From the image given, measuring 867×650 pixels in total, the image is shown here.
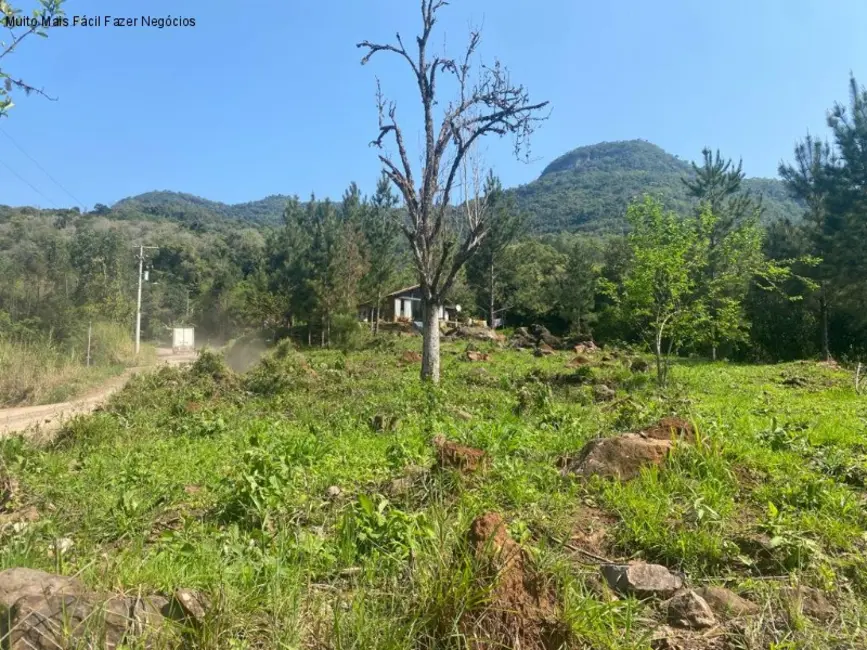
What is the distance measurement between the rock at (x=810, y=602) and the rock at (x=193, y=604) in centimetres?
263

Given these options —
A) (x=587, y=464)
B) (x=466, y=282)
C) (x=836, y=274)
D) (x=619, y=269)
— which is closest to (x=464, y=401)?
(x=587, y=464)

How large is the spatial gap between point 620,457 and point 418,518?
6.68 ft

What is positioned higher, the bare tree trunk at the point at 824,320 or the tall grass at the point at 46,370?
the bare tree trunk at the point at 824,320

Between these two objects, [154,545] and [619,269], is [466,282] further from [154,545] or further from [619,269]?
[154,545]

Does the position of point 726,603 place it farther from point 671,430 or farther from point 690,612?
point 671,430

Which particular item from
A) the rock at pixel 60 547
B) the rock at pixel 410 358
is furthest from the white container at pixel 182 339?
the rock at pixel 60 547

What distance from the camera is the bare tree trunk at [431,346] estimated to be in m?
13.1

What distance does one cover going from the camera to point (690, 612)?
2549 millimetres

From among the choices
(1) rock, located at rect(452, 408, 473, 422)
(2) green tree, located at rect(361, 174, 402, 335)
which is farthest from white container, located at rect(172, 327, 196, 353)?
(1) rock, located at rect(452, 408, 473, 422)

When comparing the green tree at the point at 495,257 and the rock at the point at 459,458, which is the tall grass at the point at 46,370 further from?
the green tree at the point at 495,257

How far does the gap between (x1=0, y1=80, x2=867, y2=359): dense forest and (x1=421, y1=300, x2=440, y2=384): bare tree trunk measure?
334 cm

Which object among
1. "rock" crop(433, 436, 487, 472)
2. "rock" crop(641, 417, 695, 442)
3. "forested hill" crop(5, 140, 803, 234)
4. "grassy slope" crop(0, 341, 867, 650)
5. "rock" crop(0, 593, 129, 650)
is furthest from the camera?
"forested hill" crop(5, 140, 803, 234)

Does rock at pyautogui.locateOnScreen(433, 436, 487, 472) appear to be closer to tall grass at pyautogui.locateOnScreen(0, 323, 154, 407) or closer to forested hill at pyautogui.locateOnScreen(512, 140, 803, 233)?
tall grass at pyautogui.locateOnScreen(0, 323, 154, 407)

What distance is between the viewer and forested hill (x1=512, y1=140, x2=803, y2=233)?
8094cm
